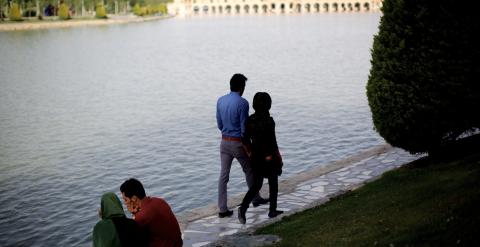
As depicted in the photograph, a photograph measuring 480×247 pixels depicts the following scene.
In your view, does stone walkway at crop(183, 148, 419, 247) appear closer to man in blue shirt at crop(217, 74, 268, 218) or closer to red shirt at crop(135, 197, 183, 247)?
man in blue shirt at crop(217, 74, 268, 218)

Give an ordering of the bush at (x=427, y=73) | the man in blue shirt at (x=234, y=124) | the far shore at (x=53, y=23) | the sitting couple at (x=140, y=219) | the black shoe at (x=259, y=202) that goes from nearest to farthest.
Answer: the sitting couple at (x=140, y=219) < the man in blue shirt at (x=234, y=124) < the bush at (x=427, y=73) < the black shoe at (x=259, y=202) < the far shore at (x=53, y=23)

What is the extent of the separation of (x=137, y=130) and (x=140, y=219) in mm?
15815

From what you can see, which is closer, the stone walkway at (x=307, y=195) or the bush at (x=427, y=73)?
the stone walkway at (x=307, y=195)

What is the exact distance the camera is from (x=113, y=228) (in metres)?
6.29

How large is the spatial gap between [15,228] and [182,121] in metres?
11.3

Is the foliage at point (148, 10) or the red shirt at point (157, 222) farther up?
the red shirt at point (157, 222)

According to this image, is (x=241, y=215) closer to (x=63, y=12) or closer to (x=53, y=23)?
(x=53, y=23)

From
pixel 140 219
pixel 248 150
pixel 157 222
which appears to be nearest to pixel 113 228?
pixel 140 219

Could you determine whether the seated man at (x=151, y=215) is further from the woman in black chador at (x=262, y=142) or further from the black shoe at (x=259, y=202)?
the black shoe at (x=259, y=202)

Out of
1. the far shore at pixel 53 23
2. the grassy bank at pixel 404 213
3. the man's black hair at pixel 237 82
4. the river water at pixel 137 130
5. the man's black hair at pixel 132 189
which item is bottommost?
the far shore at pixel 53 23

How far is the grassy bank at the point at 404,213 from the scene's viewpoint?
7.30 meters

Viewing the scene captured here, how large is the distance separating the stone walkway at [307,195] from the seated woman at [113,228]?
311cm

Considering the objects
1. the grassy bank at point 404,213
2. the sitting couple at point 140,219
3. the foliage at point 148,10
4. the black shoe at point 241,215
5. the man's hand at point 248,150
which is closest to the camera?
the sitting couple at point 140,219

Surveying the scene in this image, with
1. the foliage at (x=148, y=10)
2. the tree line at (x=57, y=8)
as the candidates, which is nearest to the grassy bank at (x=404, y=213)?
the tree line at (x=57, y=8)
